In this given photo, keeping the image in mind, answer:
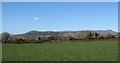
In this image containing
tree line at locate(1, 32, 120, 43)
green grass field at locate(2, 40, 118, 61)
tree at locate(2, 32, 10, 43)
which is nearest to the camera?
green grass field at locate(2, 40, 118, 61)

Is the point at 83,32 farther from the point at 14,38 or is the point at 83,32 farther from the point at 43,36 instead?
the point at 14,38

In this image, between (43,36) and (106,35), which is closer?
(43,36)

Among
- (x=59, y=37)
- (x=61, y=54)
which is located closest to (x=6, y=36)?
(x=59, y=37)

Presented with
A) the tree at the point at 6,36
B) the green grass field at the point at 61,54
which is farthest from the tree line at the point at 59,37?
the green grass field at the point at 61,54

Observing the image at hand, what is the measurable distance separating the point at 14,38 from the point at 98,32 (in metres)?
15.3

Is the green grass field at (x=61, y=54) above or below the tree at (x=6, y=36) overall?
below

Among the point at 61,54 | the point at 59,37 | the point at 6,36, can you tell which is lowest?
the point at 61,54

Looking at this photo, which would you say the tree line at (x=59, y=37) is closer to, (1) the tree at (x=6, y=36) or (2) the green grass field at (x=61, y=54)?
(1) the tree at (x=6, y=36)

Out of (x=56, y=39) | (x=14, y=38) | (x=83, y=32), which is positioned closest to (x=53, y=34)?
(x=56, y=39)

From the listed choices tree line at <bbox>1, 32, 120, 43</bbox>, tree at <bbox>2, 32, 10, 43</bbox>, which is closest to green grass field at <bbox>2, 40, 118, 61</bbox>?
tree at <bbox>2, 32, 10, 43</bbox>

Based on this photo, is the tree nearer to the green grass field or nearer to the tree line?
the tree line

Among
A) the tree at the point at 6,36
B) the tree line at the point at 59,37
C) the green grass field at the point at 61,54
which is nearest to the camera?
the green grass field at the point at 61,54

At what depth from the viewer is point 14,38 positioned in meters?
37.2

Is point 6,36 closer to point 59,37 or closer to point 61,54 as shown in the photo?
point 59,37
